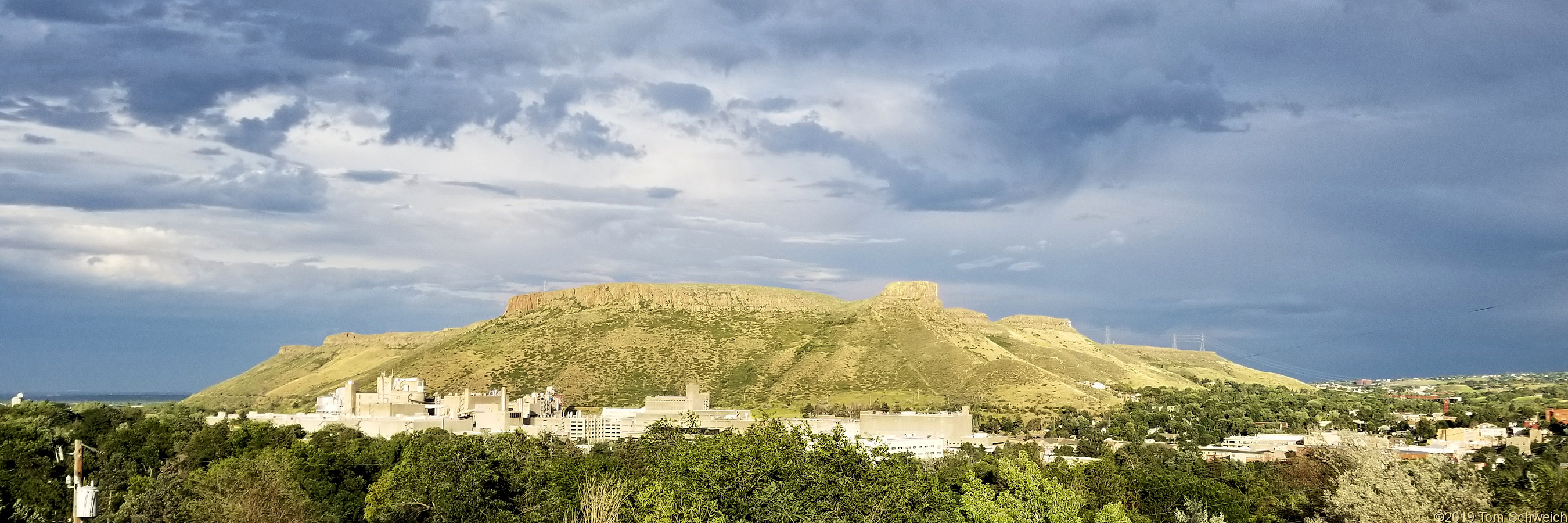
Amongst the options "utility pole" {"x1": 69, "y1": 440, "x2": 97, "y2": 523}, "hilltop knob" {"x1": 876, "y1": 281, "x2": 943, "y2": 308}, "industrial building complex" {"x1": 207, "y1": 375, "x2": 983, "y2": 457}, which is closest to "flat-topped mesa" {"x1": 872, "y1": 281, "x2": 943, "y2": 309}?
"hilltop knob" {"x1": 876, "y1": 281, "x2": 943, "y2": 308}

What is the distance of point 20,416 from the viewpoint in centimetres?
8144

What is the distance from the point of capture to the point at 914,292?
196000 millimetres

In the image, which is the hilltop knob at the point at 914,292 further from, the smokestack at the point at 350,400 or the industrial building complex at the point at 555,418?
the smokestack at the point at 350,400

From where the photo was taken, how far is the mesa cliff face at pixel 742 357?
483 feet

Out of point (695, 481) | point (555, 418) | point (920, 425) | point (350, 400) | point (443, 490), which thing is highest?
point (350, 400)

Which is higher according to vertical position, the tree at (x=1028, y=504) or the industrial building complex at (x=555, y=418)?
the tree at (x=1028, y=504)

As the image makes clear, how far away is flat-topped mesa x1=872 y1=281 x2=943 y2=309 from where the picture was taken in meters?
190

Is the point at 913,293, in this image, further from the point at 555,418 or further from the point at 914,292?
the point at 555,418

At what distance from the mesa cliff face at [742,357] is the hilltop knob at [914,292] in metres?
0.28

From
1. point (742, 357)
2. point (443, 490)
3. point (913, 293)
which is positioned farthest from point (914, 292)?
point (443, 490)

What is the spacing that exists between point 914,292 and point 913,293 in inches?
26.5

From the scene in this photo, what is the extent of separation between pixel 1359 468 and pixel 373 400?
114 meters

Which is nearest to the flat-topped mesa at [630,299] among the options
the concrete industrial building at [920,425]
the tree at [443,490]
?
the concrete industrial building at [920,425]

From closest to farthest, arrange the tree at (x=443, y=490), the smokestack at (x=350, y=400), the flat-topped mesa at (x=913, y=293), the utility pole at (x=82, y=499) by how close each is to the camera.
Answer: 1. the utility pole at (x=82, y=499)
2. the tree at (x=443, y=490)
3. the smokestack at (x=350, y=400)
4. the flat-topped mesa at (x=913, y=293)
